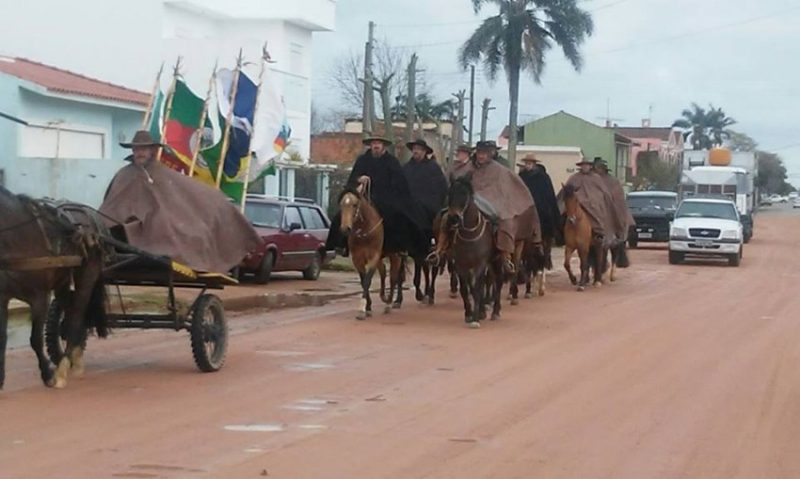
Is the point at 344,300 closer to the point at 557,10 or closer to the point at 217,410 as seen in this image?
the point at 217,410

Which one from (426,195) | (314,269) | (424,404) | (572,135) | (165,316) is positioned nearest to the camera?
(424,404)

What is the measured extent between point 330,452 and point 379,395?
2723 millimetres

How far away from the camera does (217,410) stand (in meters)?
11.4

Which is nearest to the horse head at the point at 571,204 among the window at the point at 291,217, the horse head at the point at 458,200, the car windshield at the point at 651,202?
the window at the point at 291,217

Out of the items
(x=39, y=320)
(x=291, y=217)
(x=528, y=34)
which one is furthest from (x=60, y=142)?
(x=528, y=34)

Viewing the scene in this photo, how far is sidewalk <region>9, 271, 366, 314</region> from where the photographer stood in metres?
19.8

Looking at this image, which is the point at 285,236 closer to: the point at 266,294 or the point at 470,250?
the point at 266,294

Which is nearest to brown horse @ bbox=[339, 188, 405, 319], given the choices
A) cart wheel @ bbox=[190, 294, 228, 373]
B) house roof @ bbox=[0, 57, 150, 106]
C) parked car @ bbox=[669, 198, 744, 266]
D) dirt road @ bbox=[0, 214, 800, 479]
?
dirt road @ bbox=[0, 214, 800, 479]

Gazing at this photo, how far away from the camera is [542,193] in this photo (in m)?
25.5

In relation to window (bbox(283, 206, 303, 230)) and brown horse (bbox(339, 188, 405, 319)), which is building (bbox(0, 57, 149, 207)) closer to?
window (bbox(283, 206, 303, 230))

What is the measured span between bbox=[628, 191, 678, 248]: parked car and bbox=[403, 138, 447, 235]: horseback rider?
2425 cm

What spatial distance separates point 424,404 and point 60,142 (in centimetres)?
1959

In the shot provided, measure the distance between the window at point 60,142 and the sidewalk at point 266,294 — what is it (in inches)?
231

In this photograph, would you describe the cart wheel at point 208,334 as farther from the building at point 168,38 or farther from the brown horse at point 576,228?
the building at point 168,38
